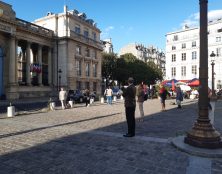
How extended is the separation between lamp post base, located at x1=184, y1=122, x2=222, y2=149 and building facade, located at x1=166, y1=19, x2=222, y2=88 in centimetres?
5502

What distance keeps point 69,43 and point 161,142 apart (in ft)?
114

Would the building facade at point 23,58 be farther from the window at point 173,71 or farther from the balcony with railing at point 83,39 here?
the window at point 173,71

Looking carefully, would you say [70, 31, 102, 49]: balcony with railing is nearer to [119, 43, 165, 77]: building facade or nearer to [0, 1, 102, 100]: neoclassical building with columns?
[0, 1, 102, 100]: neoclassical building with columns

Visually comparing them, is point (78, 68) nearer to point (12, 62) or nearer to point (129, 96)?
point (12, 62)

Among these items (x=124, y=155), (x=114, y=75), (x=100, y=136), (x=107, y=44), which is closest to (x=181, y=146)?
(x=124, y=155)

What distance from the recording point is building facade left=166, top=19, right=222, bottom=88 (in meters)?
57.3

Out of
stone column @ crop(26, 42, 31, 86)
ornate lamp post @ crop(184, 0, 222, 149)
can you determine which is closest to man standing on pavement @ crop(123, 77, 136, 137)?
ornate lamp post @ crop(184, 0, 222, 149)

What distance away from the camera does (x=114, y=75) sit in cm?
5503

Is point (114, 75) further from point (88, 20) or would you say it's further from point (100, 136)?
point (100, 136)

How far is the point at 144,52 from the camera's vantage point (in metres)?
94.2

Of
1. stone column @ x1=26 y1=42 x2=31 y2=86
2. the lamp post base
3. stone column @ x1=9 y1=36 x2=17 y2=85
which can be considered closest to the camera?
the lamp post base

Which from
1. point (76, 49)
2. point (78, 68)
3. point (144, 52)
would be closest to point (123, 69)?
point (78, 68)

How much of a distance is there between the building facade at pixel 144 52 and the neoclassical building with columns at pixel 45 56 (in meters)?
42.4

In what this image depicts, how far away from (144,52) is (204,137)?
9031 cm
